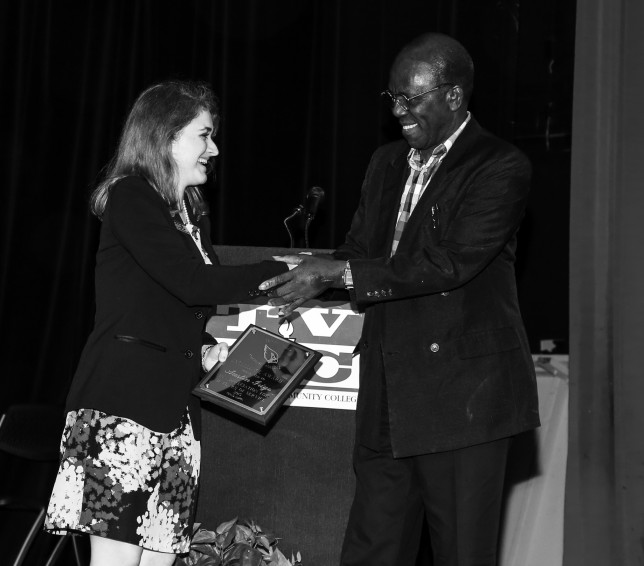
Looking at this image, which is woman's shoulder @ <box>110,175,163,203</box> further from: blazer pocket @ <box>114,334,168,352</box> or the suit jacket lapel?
the suit jacket lapel

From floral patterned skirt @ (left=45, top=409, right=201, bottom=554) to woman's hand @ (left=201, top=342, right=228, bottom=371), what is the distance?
33 cm

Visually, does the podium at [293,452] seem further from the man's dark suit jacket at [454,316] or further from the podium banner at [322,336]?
the man's dark suit jacket at [454,316]

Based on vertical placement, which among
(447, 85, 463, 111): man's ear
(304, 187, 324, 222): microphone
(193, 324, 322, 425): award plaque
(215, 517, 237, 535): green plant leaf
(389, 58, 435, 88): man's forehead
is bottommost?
(215, 517, 237, 535): green plant leaf

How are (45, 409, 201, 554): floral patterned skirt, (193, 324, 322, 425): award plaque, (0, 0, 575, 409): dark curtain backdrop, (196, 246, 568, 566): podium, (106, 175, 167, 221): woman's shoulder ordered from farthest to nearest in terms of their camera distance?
(0, 0, 575, 409): dark curtain backdrop → (196, 246, 568, 566): podium → (193, 324, 322, 425): award plaque → (106, 175, 167, 221): woman's shoulder → (45, 409, 201, 554): floral patterned skirt

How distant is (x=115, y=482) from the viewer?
2.37 m

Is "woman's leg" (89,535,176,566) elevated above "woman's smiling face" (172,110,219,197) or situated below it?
below

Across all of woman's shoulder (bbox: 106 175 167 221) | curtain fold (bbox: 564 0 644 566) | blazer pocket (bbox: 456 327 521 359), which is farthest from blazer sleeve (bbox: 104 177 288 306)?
curtain fold (bbox: 564 0 644 566)

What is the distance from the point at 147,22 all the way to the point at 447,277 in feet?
8.77

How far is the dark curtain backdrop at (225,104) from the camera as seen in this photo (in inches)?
176

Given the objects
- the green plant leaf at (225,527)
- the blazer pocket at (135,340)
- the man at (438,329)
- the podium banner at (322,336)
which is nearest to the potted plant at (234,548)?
the green plant leaf at (225,527)

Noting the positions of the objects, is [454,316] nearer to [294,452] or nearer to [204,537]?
[294,452]

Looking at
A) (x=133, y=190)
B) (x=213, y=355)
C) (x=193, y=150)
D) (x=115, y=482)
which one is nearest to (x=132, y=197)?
(x=133, y=190)

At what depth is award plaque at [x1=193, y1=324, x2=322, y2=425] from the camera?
2604mm

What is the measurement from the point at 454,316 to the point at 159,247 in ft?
2.73
